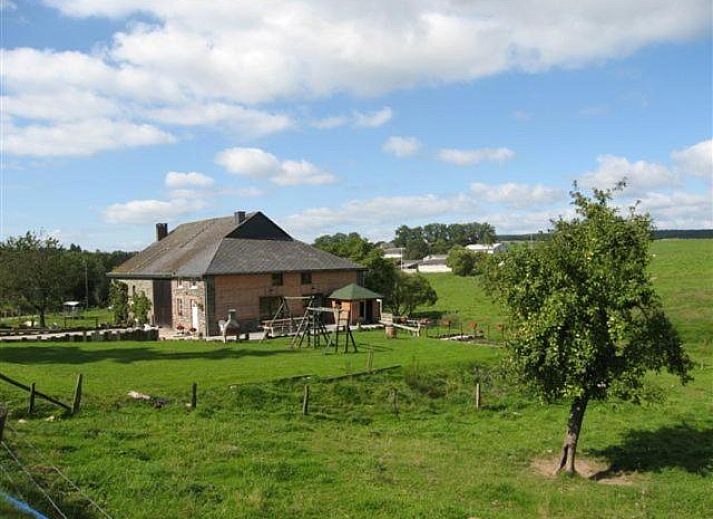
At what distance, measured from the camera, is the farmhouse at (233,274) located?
1602 inches

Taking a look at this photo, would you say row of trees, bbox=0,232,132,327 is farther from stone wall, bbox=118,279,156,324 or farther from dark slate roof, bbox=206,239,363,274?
dark slate roof, bbox=206,239,363,274

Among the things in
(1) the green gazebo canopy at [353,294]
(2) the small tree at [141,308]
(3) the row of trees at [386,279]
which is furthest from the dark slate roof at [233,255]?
(3) the row of trees at [386,279]

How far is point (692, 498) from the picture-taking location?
14.1 m

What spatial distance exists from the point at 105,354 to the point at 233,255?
15.9m

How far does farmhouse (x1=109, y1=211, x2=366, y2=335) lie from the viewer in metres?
40.7

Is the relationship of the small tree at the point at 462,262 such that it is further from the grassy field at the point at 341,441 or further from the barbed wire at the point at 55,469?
the barbed wire at the point at 55,469

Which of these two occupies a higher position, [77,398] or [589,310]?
[589,310]

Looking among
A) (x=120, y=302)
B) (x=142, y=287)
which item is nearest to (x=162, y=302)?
(x=142, y=287)

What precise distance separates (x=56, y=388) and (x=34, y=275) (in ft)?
112

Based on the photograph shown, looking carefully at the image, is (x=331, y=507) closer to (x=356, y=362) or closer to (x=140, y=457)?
(x=140, y=457)

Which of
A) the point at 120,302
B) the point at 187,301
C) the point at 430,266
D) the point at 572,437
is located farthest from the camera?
the point at 430,266

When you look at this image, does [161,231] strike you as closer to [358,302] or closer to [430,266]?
[358,302]

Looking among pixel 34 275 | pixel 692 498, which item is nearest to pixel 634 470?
pixel 692 498

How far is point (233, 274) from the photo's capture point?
134 feet
